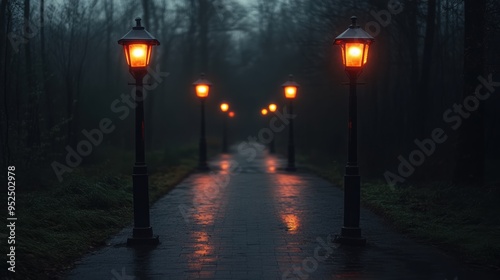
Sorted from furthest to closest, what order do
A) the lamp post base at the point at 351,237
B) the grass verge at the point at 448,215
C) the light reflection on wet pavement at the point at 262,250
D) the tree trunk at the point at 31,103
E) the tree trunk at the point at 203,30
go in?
the tree trunk at the point at 203,30, the tree trunk at the point at 31,103, the lamp post base at the point at 351,237, the grass verge at the point at 448,215, the light reflection on wet pavement at the point at 262,250

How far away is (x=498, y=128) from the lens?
28094mm

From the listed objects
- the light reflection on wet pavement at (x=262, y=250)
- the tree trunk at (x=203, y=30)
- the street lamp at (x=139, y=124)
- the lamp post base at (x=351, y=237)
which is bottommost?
the light reflection on wet pavement at (x=262, y=250)

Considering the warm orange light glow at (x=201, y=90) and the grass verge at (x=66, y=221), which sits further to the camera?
the warm orange light glow at (x=201, y=90)

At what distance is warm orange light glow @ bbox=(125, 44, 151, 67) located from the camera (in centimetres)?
1130

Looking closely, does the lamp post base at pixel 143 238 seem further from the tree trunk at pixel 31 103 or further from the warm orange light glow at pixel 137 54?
the tree trunk at pixel 31 103

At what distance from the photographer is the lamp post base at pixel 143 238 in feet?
36.7

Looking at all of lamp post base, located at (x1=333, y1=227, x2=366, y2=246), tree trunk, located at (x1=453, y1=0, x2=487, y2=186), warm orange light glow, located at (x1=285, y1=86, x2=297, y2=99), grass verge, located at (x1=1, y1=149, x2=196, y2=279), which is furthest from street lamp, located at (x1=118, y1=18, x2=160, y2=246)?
warm orange light glow, located at (x1=285, y1=86, x2=297, y2=99)

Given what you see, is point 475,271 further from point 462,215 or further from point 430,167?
point 430,167

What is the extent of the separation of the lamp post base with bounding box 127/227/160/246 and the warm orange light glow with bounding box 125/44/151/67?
8.91 ft

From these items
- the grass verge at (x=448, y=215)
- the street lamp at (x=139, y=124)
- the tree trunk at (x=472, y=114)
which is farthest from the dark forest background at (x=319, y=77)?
the street lamp at (x=139, y=124)

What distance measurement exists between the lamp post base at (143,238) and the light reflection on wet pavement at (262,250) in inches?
6.8

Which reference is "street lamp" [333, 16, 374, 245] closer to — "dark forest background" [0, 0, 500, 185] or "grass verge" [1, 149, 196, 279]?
"grass verge" [1, 149, 196, 279]

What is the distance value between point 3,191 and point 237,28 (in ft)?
130

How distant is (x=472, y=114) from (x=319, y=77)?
19746 millimetres
